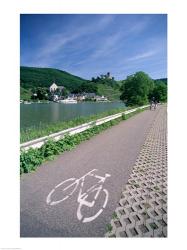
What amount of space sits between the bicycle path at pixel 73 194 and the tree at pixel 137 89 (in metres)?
35.3

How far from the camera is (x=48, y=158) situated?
6219 millimetres

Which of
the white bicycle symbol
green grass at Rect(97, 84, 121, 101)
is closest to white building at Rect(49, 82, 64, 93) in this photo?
green grass at Rect(97, 84, 121, 101)

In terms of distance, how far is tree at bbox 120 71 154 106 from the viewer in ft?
138

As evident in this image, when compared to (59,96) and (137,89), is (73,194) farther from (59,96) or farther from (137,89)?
(59,96)

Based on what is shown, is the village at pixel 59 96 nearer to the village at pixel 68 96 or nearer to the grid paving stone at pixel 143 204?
the village at pixel 68 96

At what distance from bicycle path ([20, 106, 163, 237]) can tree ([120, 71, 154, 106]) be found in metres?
35.3

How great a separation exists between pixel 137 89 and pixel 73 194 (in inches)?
1592

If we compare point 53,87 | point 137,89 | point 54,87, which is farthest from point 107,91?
point 137,89

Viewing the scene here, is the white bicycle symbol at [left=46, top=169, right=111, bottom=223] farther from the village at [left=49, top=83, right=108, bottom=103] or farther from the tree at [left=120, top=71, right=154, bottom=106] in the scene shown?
the village at [left=49, top=83, right=108, bottom=103]

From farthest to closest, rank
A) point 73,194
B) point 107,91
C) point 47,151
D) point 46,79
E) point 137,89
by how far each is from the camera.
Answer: point 107,91 < point 46,79 < point 137,89 < point 47,151 < point 73,194

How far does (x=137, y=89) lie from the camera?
141 feet

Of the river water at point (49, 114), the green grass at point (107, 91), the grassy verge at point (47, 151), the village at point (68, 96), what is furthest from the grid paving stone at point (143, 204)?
the green grass at point (107, 91)

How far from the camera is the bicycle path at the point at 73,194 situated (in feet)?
10.9

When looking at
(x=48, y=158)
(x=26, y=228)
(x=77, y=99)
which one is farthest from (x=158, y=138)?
(x=77, y=99)
